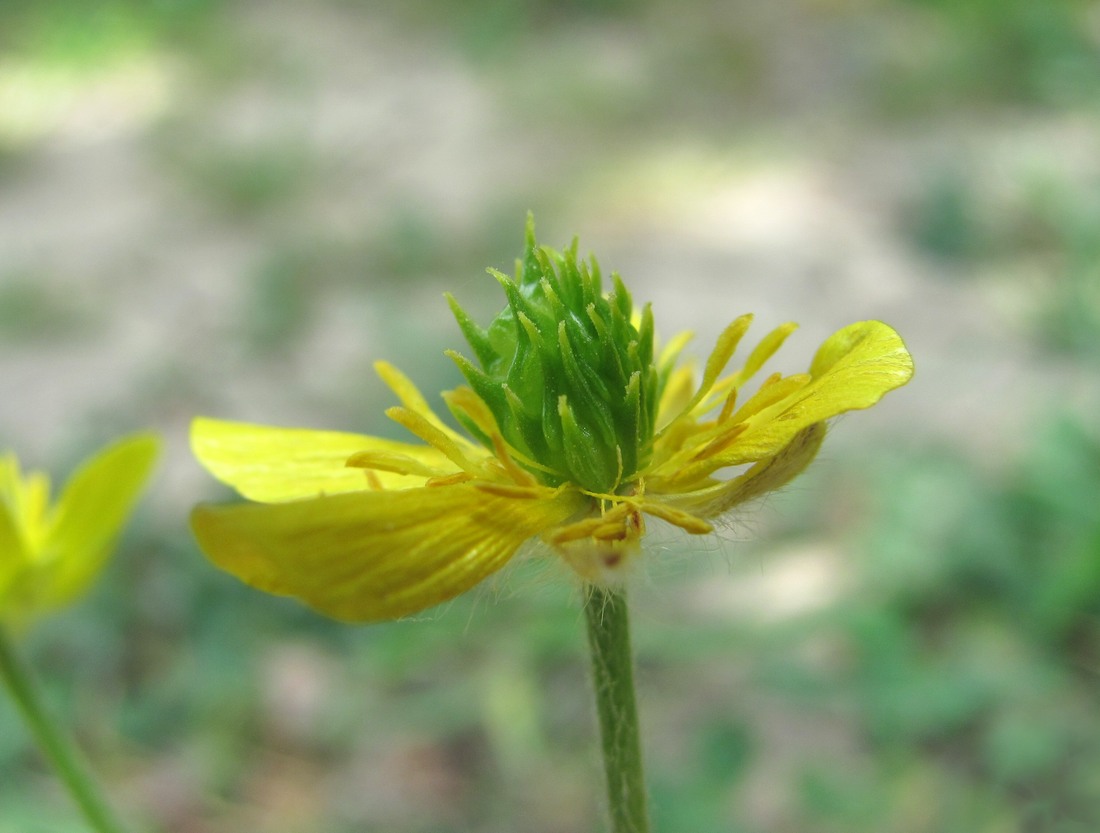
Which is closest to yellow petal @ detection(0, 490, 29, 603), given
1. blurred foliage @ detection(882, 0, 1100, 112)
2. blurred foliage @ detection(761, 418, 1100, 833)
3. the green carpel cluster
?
the green carpel cluster

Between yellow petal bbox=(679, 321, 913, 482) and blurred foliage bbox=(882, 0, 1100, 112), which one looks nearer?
yellow petal bbox=(679, 321, 913, 482)

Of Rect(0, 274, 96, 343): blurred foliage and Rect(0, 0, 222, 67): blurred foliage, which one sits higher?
Rect(0, 0, 222, 67): blurred foliage

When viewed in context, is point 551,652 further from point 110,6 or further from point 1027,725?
point 110,6

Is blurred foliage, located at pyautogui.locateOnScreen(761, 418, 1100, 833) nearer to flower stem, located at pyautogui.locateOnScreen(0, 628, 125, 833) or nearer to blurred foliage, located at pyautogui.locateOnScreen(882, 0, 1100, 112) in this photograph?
flower stem, located at pyautogui.locateOnScreen(0, 628, 125, 833)

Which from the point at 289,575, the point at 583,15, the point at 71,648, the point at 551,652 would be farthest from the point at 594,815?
the point at 583,15

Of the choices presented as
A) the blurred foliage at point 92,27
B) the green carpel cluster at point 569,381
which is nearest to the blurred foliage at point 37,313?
the blurred foliage at point 92,27

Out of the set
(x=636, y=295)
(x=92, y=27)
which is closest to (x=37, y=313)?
(x=636, y=295)

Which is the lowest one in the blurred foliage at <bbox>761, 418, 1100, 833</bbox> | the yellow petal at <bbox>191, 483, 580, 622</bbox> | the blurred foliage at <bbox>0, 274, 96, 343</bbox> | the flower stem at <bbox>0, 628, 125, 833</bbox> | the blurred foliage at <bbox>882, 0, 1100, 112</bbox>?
the blurred foliage at <bbox>761, 418, 1100, 833</bbox>

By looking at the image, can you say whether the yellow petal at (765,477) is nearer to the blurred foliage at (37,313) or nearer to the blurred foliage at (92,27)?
the blurred foliage at (37,313)
